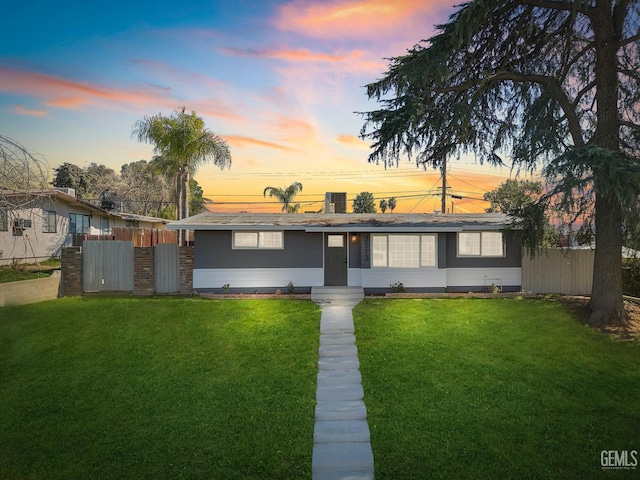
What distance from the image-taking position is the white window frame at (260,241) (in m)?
15.6

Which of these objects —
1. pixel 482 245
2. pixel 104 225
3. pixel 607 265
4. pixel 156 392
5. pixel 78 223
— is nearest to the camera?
pixel 156 392

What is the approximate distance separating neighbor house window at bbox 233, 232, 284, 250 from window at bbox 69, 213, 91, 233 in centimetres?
1751

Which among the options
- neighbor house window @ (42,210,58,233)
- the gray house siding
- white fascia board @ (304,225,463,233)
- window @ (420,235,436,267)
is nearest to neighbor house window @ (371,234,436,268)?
window @ (420,235,436,267)

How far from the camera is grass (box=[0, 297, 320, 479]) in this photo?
5.87 meters

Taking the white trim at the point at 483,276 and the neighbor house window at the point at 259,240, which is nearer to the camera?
the neighbor house window at the point at 259,240

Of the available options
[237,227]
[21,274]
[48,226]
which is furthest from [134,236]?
[237,227]

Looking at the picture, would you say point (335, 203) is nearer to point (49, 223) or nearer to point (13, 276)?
point (13, 276)

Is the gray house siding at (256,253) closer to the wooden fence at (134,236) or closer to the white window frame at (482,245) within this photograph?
the white window frame at (482,245)

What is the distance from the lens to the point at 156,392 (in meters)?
7.85

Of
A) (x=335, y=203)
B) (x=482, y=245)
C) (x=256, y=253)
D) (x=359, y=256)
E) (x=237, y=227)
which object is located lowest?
(x=359, y=256)

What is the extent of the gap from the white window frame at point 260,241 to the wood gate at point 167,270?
2536 millimetres

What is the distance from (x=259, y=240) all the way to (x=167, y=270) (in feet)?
13.5

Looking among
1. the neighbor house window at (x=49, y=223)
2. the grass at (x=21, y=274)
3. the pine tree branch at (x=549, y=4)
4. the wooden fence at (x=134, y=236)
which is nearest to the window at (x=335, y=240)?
the pine tree branch at (x=549, y=4)

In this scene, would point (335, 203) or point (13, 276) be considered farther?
point (335, 203)
